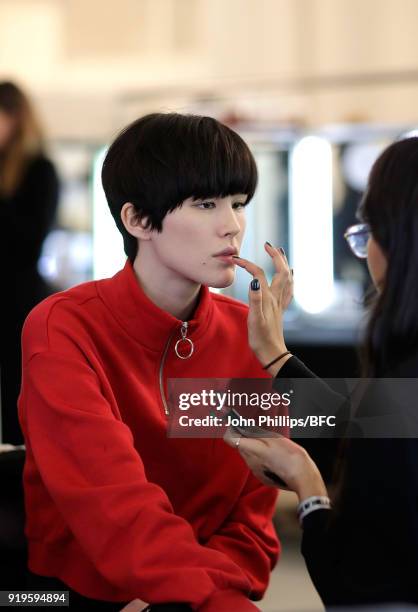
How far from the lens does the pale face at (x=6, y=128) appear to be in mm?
1977

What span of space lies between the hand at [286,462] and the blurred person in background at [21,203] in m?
0.95

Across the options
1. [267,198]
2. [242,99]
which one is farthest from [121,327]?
[242,99]

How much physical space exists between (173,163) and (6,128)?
1.21 metres

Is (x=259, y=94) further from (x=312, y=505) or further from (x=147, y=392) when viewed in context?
(x=312, y=505)

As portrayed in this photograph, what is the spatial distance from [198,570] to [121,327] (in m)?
0.28

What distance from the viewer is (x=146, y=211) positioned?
92cm

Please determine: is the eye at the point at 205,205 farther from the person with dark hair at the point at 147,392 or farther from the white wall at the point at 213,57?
the white wall at the point at 213,57

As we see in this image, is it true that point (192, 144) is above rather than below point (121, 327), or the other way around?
above

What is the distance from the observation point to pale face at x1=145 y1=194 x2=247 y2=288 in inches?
35.3

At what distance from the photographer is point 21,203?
1914mm

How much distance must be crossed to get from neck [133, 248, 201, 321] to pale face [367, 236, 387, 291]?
0.20 m

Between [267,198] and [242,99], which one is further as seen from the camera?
[242,99]

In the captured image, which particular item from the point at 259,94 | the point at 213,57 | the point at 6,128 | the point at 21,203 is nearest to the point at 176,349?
the point at 21,203

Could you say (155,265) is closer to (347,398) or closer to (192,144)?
(192,144)
